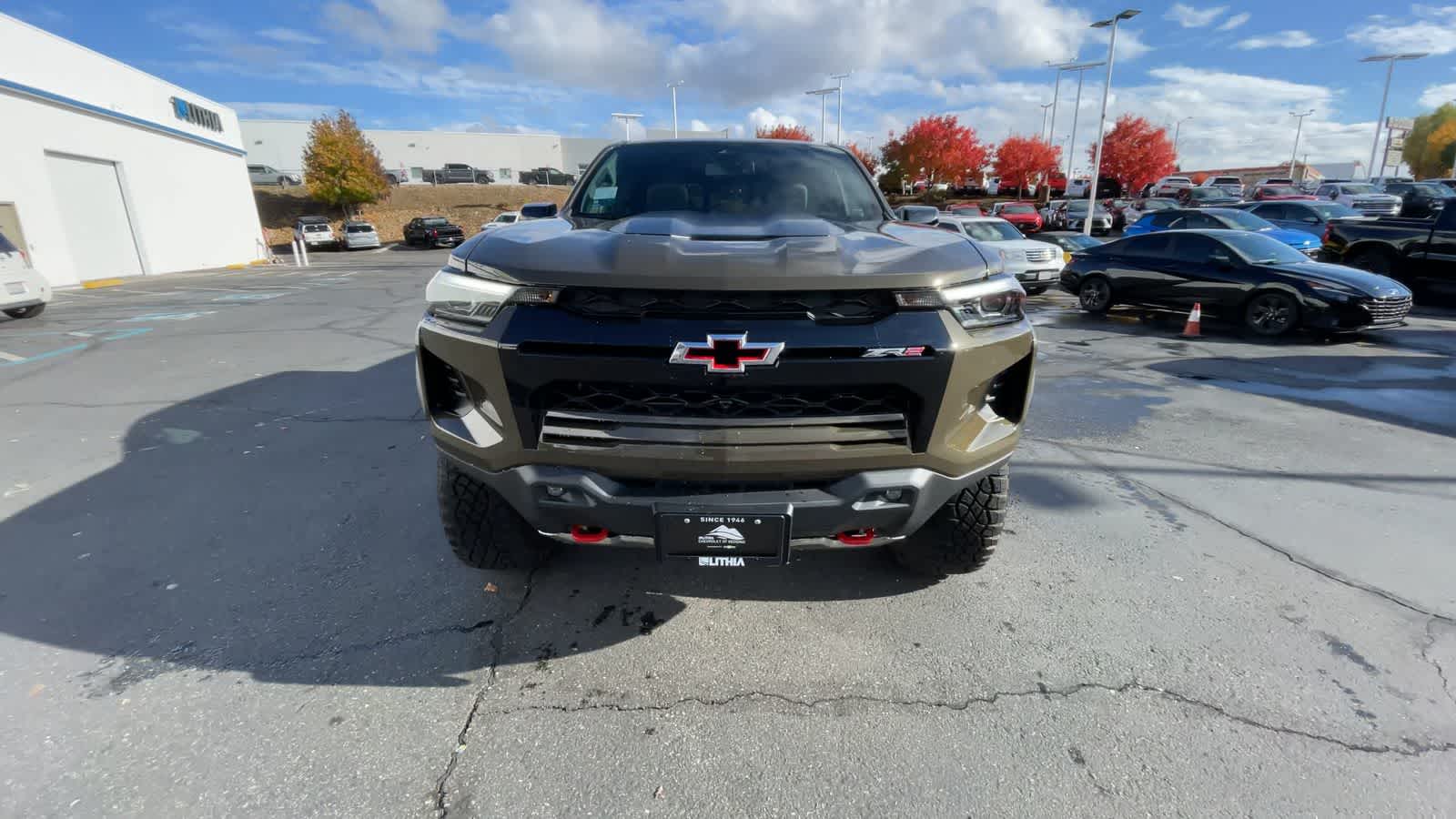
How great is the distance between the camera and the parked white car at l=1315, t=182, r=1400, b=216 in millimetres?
21272

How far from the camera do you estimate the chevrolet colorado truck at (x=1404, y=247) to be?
421 inches

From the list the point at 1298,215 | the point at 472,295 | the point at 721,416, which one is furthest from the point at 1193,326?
the point at 1298,215

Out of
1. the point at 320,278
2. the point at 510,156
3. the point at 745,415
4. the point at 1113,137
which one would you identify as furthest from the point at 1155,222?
the point at 510,156

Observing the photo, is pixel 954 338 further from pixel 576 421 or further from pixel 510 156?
pixel 510 156

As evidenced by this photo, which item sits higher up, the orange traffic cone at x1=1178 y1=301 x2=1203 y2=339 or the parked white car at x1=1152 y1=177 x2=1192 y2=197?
the parked white car at x1=1152 y1=177 x2=1192 y2=197

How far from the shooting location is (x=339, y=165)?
40938 mm

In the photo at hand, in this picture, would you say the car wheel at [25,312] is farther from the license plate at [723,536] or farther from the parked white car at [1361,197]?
the parked white car at [1361,197]

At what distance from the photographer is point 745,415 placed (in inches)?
81.4

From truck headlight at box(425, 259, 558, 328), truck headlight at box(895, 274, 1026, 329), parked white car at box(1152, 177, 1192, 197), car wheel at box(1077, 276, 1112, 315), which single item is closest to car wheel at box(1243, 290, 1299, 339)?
car wheel at box(1077, 276, 1112, 315)

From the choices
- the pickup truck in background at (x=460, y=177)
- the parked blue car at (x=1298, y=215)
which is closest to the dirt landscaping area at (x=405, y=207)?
the pickup truck in background at (x=460, y=177)

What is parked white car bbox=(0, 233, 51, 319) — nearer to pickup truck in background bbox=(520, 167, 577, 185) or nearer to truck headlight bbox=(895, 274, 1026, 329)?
truck headlight bbox=(895, 274, 1026, 329)

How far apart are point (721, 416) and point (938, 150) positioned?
160 feet

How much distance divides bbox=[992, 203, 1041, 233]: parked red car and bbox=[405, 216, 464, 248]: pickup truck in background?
24266 millimetres

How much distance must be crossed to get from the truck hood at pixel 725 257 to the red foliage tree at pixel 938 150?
4786cm
